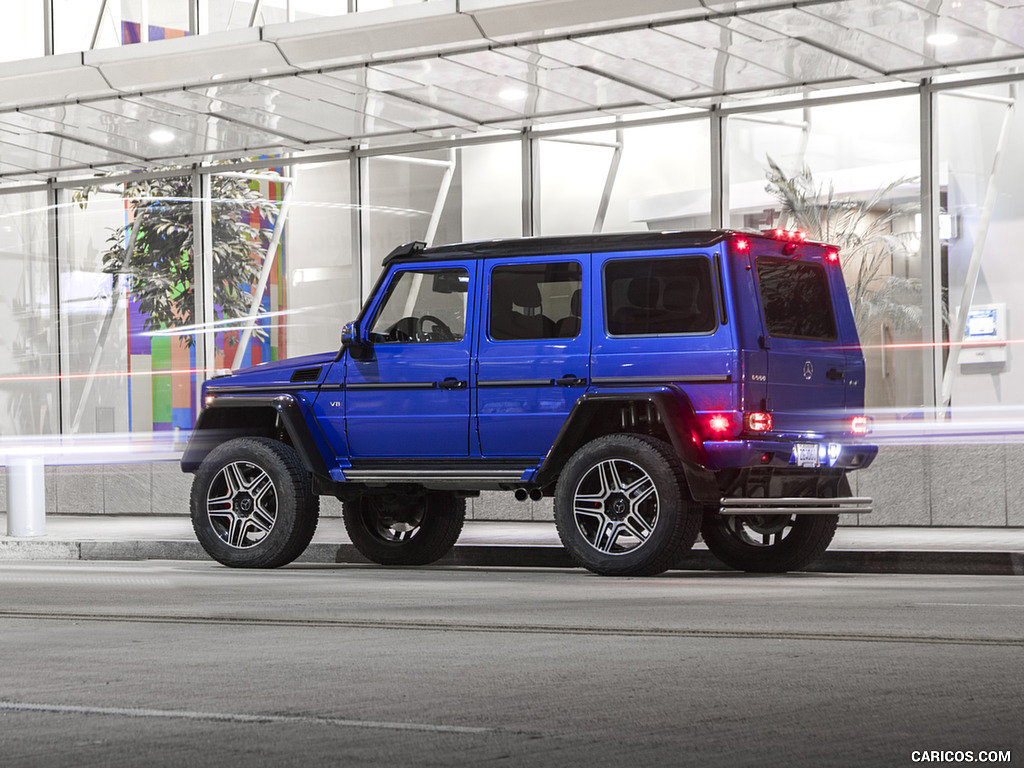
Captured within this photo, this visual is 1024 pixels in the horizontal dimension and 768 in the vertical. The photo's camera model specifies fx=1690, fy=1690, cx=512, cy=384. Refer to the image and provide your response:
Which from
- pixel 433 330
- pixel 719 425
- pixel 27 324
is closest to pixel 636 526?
pixel 719 425

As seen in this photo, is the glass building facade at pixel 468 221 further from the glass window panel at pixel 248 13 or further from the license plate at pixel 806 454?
the license plate at pixel 806 454

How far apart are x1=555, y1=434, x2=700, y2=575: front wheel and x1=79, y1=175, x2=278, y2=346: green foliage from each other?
10.1 m

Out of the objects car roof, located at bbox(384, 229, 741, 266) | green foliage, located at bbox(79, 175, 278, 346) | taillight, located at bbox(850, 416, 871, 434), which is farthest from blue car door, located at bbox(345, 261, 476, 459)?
green foliage, located at bbox(79, 175, 278, 346)

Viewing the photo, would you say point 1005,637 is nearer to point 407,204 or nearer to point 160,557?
point 160,557

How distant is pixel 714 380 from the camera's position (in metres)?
11.0

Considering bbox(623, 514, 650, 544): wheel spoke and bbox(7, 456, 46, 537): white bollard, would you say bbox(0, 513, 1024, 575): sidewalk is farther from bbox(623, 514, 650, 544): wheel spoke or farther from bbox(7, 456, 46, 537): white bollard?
bbox(623, 514, 650, 544): wheel spoke

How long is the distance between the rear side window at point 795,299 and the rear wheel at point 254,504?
12.2 ft

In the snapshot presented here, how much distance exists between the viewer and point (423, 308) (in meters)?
12.2

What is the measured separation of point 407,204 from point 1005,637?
13.2 metres

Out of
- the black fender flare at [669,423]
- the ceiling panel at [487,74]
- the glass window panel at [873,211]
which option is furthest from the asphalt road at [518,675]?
the glass window panel at [873,211]

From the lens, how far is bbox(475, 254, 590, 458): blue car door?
457 inches

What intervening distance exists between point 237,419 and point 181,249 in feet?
28.4

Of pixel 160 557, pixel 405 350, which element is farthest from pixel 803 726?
pixel 160 557

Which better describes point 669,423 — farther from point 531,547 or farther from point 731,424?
point 531,547
